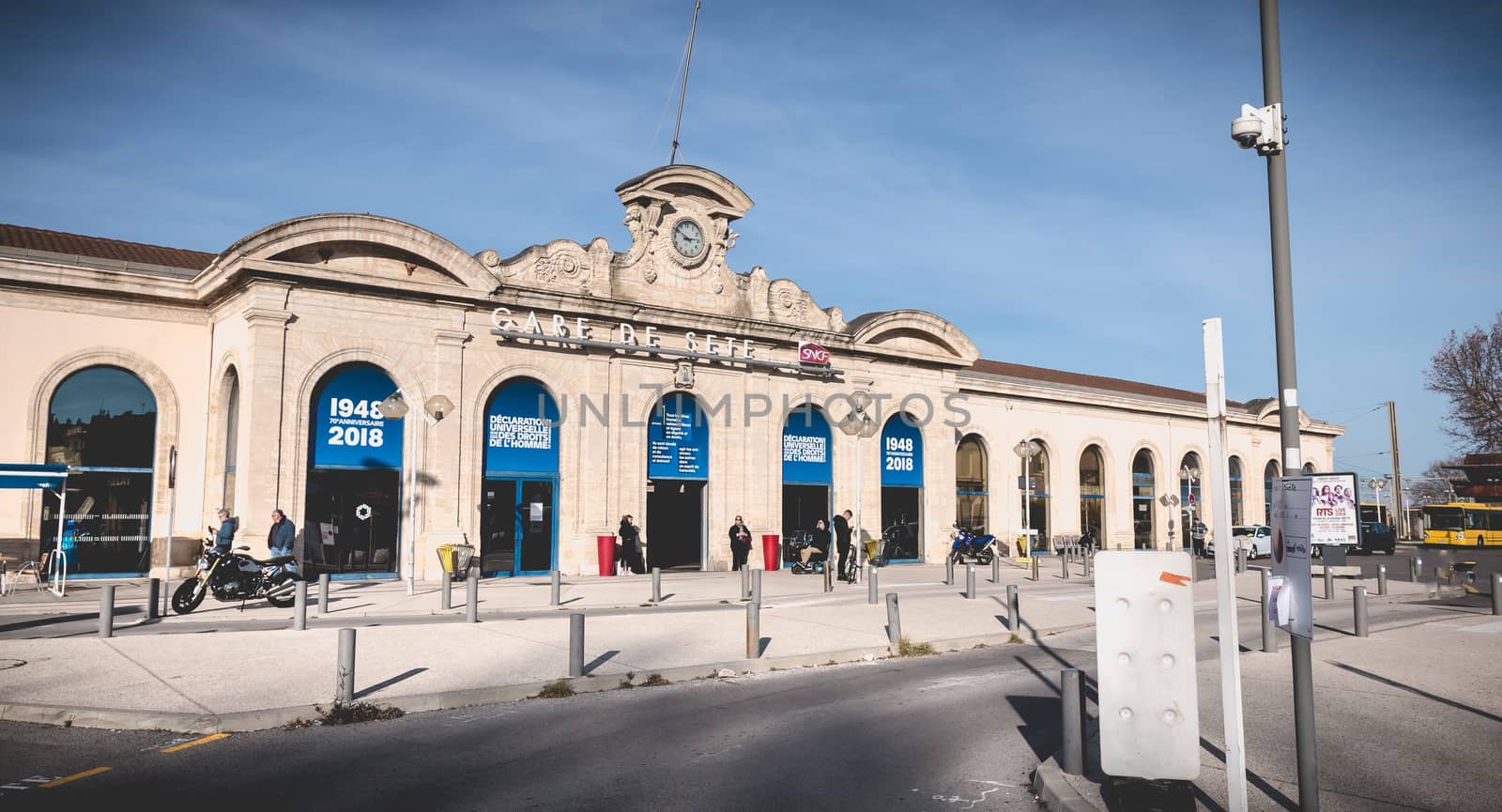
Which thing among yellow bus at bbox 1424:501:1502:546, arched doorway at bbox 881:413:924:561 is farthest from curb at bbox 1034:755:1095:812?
yellow bus at bbox 1424:501:1502:546

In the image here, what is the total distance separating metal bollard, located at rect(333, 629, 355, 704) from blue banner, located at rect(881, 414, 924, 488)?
25440 millimetres

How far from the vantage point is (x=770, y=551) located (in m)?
30.3

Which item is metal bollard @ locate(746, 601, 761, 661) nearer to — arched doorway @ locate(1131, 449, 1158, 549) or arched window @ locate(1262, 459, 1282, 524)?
arched doorway @ locate(1131, 449, 1158, 549)

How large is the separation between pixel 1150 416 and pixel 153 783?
4491 cm

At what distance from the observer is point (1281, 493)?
19.5 ft

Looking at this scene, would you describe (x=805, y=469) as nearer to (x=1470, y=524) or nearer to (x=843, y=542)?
(x=843, y=542)

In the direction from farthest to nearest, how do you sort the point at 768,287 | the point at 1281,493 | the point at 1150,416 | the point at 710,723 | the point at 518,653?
the point at 1150,416 < the point at 768,287 < the point at 518,653 < the point at 710,723 < the point at 1281,493

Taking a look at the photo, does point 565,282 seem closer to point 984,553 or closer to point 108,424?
point 108,424

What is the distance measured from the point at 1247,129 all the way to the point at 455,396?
2180 centimetres

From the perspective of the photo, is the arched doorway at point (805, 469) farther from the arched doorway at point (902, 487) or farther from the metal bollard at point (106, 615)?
the metal bollard at point (106, 615)

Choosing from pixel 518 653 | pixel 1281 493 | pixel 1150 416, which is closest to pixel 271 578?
pixel 518 653

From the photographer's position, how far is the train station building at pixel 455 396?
74.6ft

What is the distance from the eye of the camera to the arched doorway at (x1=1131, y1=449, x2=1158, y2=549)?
4472 centimetres

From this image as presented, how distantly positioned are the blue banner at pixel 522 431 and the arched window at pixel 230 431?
5867 millimetres
